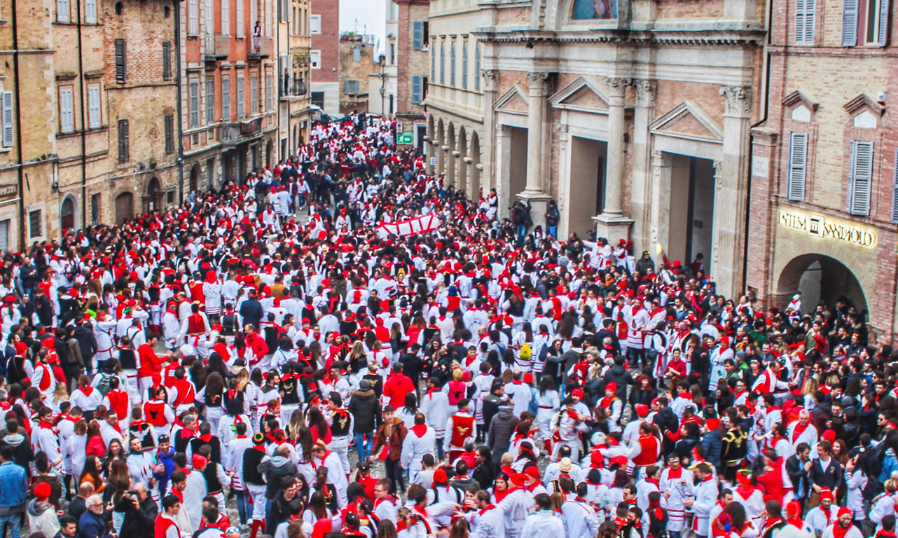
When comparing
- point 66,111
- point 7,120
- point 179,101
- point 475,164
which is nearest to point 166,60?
point 179,101

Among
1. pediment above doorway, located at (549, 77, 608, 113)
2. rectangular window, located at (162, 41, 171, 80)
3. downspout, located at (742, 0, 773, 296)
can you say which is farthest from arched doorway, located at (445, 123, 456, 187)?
downspout, located at (742, 0, 773, 296)

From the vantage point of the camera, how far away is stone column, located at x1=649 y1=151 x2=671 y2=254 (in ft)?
98.1

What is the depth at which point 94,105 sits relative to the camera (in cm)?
3634

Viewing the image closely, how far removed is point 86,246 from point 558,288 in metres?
12.8

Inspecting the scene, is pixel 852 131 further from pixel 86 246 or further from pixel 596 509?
pixel 86 246

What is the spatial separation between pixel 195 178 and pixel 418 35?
899 inches

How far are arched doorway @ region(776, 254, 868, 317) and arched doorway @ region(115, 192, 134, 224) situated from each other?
897 inches

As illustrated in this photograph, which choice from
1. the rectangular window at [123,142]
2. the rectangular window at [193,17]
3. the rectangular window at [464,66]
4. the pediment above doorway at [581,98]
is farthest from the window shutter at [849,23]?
the rectangular window at [193,17]

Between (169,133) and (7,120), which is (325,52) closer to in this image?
(169,133)

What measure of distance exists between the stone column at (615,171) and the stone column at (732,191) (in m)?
4.44

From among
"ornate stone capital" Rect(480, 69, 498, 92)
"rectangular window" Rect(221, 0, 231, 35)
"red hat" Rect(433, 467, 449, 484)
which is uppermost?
"rectangular window" Rect(221, 0, 231, 35)

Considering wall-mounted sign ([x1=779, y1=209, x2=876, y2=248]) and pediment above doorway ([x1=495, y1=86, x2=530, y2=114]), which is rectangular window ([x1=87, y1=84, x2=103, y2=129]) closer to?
pediment above doorway ([x1=495, y1=86, x2=530, y2=114])

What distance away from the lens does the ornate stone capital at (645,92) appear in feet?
98.2

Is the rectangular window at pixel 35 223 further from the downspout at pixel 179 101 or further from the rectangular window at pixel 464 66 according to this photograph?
the rectangular window at pixel 464 66
